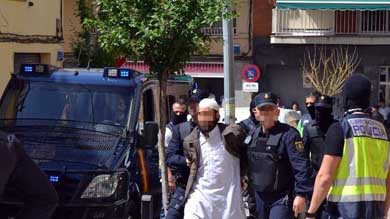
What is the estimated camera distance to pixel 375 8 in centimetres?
3083

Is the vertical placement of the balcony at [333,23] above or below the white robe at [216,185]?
above

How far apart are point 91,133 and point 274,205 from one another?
8.28 feet

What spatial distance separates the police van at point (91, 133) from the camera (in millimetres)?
7730

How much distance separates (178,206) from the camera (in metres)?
7.07

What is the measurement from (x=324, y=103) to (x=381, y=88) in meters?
25.5

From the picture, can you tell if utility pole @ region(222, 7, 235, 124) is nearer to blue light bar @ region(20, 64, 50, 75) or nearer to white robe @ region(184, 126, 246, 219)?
blue light bar @ region(20, 64, 50, 75)

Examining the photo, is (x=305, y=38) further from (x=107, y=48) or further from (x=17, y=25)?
(x=107, y=48)

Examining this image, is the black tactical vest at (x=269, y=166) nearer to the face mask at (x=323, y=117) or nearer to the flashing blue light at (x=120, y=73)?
the face mask at (x=323, y=117)

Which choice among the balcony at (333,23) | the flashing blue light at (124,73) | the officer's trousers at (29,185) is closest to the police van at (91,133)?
the flashing blue light at (124,73)

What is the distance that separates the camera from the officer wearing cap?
6.74 meters

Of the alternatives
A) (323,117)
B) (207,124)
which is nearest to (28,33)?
(323,117)

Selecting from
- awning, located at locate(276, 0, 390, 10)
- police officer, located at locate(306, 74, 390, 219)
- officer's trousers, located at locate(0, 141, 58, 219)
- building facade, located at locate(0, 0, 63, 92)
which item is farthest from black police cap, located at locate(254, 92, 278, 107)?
awning, located at locate(276, 0, 390, 10)

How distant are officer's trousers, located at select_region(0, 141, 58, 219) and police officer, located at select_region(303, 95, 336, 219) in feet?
17.9

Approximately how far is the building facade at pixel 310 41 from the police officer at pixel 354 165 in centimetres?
2606
